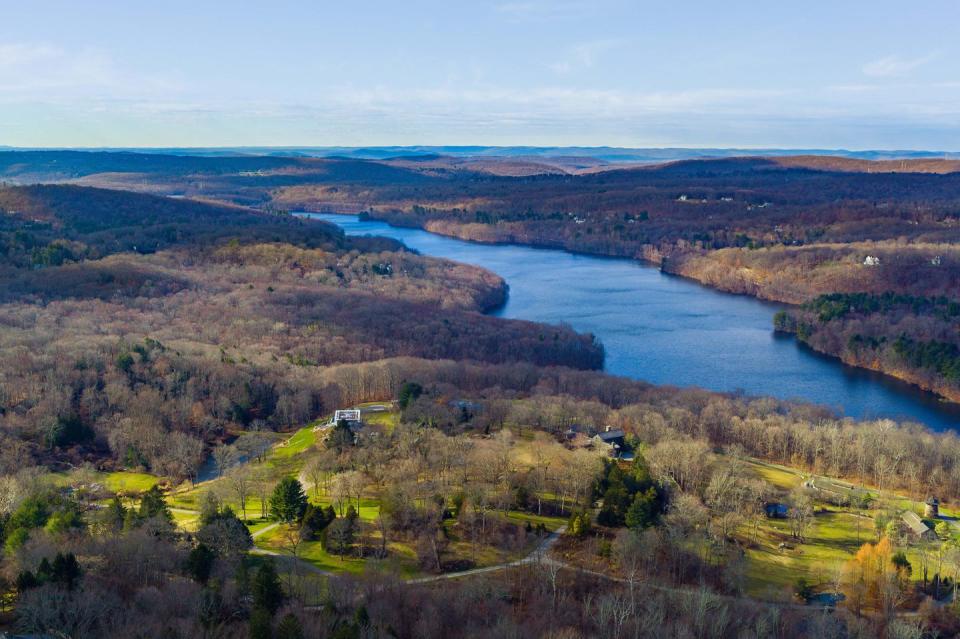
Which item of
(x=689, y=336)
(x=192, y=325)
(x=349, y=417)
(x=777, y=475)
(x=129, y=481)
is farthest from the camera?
(x=689, y=336)

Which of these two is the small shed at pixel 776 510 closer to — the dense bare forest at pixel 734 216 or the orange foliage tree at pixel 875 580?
the orange foliage tree at pixel 875 580

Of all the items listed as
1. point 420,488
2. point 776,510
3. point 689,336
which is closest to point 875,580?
point 776,510

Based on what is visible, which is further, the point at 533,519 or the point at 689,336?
the point at 689,336

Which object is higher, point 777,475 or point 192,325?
point 192,325

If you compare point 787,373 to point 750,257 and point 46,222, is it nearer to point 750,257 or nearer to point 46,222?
point 750,257

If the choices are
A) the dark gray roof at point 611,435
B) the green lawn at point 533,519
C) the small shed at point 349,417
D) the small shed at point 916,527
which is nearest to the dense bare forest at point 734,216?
the small shed at point 916,527

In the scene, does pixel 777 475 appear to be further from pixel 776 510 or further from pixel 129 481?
pixel 129 481

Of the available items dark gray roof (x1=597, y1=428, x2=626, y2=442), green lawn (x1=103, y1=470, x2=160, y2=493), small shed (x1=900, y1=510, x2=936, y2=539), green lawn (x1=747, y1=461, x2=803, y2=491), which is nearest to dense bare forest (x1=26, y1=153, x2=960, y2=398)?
green lawn (x1=747, y1=461, x2=803, y2=491)

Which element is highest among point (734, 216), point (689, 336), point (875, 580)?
point (734, 216)
